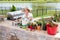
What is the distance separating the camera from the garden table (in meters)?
3.18

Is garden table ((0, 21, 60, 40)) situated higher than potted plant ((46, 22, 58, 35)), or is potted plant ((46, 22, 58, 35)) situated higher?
potted plant ((46, 22, 58, 35))

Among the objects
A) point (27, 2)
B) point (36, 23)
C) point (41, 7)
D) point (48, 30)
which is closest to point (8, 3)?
point (27, 2)

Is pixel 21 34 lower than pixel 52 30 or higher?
lower

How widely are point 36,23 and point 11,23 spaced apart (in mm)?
841

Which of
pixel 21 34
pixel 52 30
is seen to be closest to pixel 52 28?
pixel 52 30

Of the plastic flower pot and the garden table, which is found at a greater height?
the plastic flower pot

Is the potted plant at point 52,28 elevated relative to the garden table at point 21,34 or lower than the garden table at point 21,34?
elevated

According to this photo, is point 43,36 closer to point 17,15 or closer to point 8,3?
point 17,15

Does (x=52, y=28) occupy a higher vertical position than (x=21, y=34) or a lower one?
higher

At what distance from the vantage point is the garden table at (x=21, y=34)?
318cm

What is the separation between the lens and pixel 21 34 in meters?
3.56

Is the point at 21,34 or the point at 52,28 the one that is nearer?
the point at 52,28

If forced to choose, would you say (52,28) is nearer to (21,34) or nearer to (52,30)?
(52,30)

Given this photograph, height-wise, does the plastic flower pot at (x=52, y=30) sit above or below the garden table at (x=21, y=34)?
above
